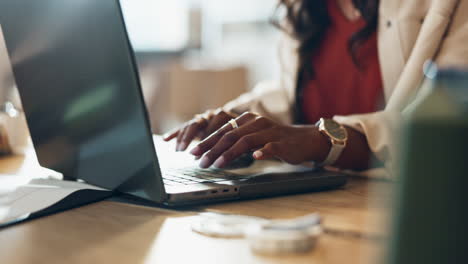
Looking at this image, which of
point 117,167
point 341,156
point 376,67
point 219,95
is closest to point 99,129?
point 117,167

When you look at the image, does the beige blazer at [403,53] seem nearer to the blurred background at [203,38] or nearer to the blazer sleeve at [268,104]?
the blazer sleeve at [268,104]

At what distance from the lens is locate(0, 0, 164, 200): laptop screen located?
2.01 ft

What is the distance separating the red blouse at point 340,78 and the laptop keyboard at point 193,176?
0.77 meters

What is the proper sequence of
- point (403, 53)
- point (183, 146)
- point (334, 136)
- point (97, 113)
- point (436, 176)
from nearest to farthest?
point (436, 176) < point (97, 113) < point (334, 136) < point (183, 146) < point (403, 53)

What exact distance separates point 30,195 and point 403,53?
887mm

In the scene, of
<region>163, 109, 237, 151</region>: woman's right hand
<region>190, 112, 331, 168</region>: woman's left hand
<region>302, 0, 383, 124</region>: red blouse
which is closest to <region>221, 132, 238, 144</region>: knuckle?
<region>190, 112, 331, 168</region>: woman's left hand

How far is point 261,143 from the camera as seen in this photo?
84 centimetres

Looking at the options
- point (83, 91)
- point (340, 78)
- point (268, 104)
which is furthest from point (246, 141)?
point (340, 78)

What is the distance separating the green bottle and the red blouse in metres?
1.21

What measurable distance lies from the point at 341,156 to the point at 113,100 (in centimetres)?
51

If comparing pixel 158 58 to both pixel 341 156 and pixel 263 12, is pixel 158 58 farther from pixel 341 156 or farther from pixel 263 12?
pixel 341 156

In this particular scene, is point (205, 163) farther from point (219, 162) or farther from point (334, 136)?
point (334, 136)

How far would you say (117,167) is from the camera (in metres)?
0.71

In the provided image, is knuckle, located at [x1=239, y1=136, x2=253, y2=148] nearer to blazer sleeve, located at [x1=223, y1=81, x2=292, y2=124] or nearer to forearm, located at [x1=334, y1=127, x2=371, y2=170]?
forearm, located at [x1=334, y1=127, x2=371, y2=170]
